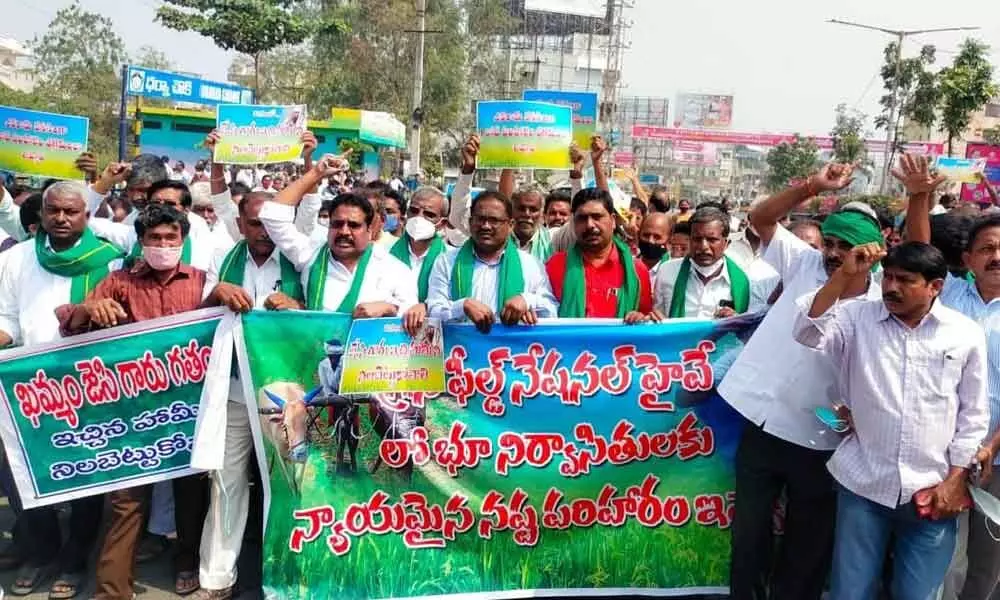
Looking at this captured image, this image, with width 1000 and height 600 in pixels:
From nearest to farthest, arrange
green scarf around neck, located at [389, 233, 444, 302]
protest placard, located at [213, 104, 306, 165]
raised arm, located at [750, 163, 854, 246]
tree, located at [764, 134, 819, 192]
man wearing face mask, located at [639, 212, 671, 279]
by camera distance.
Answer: raised arm, located at [750, 163, 854, 246]
green scarf around neck, located at [389, 233, 444, 302]
protest placard, located at [213, 104, 306, 165]
man wearing face mask, located at [639, 212, 671, 279]
tree, located at [764, 134, 819, 192]

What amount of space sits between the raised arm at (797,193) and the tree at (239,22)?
2844 cm

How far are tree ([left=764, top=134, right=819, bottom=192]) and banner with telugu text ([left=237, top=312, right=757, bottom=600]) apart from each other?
63350mm

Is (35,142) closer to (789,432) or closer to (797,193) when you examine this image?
(797,193)

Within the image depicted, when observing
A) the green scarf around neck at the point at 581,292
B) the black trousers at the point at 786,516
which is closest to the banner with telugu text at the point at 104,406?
the green scarf around neck at the point at 581,292

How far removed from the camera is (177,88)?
864 inches

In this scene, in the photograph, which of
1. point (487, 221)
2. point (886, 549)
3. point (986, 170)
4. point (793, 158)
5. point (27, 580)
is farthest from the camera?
point (793, 158)

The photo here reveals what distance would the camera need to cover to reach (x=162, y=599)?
3.87 meters

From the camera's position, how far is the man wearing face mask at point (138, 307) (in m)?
3.66

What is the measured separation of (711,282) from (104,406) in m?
2.81

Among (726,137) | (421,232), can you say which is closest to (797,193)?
(421,232)

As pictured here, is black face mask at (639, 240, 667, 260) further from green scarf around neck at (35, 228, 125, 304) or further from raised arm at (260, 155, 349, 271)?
green scarf around neck at (35, 228, 125, 304)

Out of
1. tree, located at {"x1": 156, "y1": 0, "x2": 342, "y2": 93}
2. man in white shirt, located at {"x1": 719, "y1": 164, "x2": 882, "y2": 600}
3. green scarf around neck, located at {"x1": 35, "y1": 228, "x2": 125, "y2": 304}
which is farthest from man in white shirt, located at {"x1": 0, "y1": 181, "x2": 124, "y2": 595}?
tree, located at {"x1": 156, "y1": 0, "x2": 342, "y2": 93}

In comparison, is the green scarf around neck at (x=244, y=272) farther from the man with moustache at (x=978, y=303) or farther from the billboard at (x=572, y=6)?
the billboard at (x=572, y=6)

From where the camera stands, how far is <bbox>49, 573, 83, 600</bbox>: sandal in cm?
385
